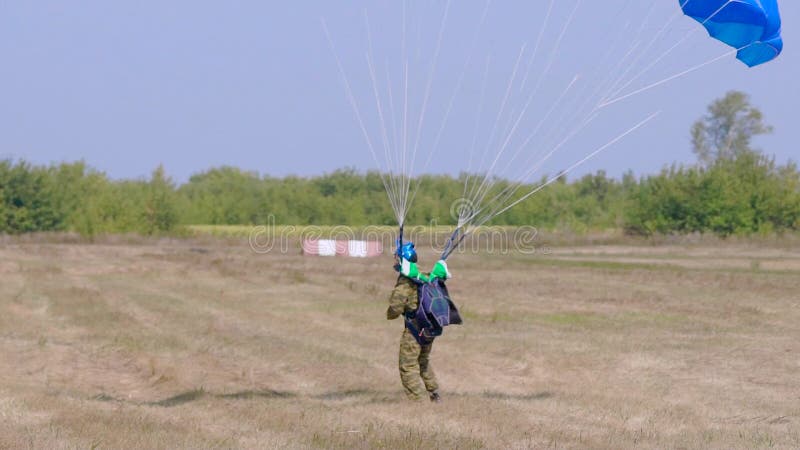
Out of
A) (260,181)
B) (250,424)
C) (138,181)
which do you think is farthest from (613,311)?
(260,181)

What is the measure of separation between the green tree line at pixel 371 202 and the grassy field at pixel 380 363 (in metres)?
24.8

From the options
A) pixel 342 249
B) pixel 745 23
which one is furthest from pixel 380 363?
pixel 342 249

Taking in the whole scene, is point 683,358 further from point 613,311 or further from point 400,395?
point 613,311

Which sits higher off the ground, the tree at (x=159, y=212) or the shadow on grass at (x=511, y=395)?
the tree at (x=159, y=212)

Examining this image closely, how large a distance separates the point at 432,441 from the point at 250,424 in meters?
2.22

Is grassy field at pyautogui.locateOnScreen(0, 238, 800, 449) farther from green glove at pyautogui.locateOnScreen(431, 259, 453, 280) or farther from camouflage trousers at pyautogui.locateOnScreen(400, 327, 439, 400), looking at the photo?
green glove at pyautogui.locateOnScreen(431, 259, 453, 280)

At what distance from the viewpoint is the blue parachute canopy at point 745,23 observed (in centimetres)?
1370

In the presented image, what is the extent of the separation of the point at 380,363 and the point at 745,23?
27.6 ft

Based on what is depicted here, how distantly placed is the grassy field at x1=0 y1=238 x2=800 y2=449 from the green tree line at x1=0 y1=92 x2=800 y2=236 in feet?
81.4

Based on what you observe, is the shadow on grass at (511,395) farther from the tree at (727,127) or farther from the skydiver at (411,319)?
the tree at (727,127)

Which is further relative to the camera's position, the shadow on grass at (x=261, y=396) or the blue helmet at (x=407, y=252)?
the shadow on grass at (x=261, y=396)

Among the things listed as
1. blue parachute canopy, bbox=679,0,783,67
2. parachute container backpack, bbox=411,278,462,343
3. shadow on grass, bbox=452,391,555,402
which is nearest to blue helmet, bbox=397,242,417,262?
parachute container backpack, bbox=411,278,462,343

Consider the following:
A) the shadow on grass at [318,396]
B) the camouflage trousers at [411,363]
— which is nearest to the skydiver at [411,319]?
the camouflage trousers at [411,363]

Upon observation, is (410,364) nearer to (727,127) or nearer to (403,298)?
(403,298)
